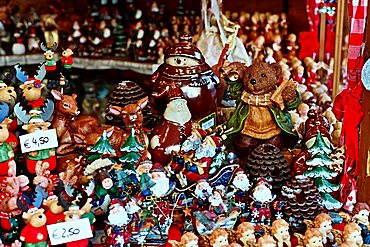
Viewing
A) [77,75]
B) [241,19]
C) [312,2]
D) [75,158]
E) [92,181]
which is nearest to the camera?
[92,181]

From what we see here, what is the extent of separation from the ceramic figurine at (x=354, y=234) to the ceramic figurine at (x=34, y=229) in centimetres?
61

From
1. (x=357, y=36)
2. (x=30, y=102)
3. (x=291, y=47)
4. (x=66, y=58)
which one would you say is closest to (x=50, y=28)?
(x=291, y=47)

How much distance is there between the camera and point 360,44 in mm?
1533

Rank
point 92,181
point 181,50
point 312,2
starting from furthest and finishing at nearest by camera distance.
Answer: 1. point 312,2
2. point 181,50
3. point 92,181

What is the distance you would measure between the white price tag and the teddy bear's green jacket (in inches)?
19.8

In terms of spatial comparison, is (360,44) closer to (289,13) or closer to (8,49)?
(289,13)

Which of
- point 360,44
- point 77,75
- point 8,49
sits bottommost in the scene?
point 77,75

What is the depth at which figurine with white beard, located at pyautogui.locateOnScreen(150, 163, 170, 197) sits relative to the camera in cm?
139

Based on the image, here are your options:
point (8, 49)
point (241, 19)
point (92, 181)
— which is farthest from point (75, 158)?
point (8, 49)

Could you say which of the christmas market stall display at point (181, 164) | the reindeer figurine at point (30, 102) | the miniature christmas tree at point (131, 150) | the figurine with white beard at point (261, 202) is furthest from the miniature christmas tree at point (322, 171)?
the reindeer figurine at point (30, 102)

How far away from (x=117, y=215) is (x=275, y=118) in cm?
51

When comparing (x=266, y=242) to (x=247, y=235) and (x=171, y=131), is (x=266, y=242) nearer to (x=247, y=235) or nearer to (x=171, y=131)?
(x=247, y=235)

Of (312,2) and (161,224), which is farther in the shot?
(312,2)

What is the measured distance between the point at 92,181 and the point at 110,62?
71.7 inches
